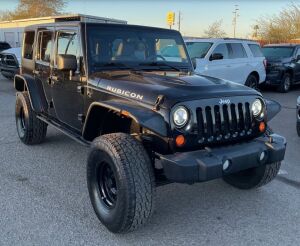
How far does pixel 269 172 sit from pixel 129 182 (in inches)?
66.9

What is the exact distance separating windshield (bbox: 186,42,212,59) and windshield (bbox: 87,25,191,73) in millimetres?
5337

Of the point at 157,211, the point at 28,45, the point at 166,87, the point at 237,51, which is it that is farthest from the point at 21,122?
the point at 237,51

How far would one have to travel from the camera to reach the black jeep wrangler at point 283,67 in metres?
13.0

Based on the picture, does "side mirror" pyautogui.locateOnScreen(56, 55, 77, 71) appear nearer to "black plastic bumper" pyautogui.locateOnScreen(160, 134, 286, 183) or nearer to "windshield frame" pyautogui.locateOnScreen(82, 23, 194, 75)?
"windshield frame" pyautogui.locateOnScreen(82, 23, 194, 75)

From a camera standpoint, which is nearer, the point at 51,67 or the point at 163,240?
the point at 163,240

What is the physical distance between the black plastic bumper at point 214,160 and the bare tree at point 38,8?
4433cm

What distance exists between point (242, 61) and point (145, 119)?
8595 millimetres

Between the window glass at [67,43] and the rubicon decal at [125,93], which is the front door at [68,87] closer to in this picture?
the window glass at [67,43]

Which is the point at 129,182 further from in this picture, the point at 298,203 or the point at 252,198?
the point at 298,203

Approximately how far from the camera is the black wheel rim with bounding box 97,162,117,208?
11.5 feet

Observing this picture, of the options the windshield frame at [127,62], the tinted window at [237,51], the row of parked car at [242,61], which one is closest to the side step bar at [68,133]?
the windshield frame at [127,62]

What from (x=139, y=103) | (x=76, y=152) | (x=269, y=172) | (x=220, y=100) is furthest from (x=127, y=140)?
(x=76, y=152)

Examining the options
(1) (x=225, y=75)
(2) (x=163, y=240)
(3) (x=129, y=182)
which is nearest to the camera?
(3) (x=129, y=182)

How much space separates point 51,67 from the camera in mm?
5051
